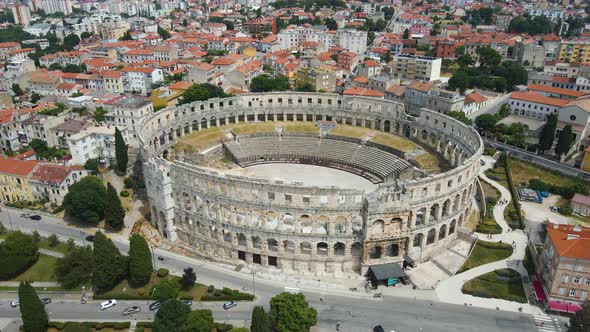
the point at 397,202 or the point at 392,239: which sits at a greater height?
the point at 397,202

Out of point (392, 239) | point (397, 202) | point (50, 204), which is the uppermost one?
point (397, 202)

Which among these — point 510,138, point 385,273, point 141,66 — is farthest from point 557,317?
point 141,66

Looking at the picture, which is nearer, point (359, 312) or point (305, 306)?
point (305, 306)

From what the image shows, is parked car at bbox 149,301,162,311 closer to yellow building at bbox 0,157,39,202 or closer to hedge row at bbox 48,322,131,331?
hedge row at bbox 48,322,131,331

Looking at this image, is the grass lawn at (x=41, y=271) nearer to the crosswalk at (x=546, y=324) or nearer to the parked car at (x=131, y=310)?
the parked car at (x=131, y=310)

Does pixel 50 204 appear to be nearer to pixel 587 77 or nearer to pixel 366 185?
pixel 366 185
